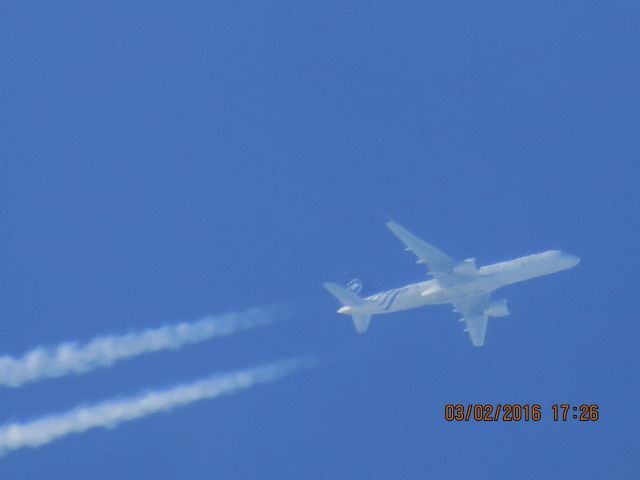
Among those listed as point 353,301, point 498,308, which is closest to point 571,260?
point 498,308

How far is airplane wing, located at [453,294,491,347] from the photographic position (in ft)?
350

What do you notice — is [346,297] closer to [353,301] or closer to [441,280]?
[353,301]

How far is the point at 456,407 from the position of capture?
105 m

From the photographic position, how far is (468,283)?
102m

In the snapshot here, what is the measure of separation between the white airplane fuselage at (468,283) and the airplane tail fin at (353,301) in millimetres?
263

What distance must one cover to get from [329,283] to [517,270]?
549 inches

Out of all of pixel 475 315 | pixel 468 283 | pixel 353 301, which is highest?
pixel 475 315

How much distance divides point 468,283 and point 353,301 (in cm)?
870

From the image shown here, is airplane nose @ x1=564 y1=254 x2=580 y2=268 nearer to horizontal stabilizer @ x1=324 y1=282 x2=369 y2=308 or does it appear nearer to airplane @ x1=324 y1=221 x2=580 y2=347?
airplane @ x1=324 y1=221 x2=580 y2=347

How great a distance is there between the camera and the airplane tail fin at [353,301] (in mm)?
101375

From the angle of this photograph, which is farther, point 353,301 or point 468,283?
point 353,301

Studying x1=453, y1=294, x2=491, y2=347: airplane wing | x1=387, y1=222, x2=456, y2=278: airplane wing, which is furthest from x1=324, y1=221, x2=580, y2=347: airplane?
x1=453, y1=294, x2=491, y2=347: airplane wing

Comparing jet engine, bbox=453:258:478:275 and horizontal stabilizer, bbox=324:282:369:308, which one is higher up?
jet engine, bbox=453:258:478:275

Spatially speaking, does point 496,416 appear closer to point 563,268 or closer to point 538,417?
point 538,417
